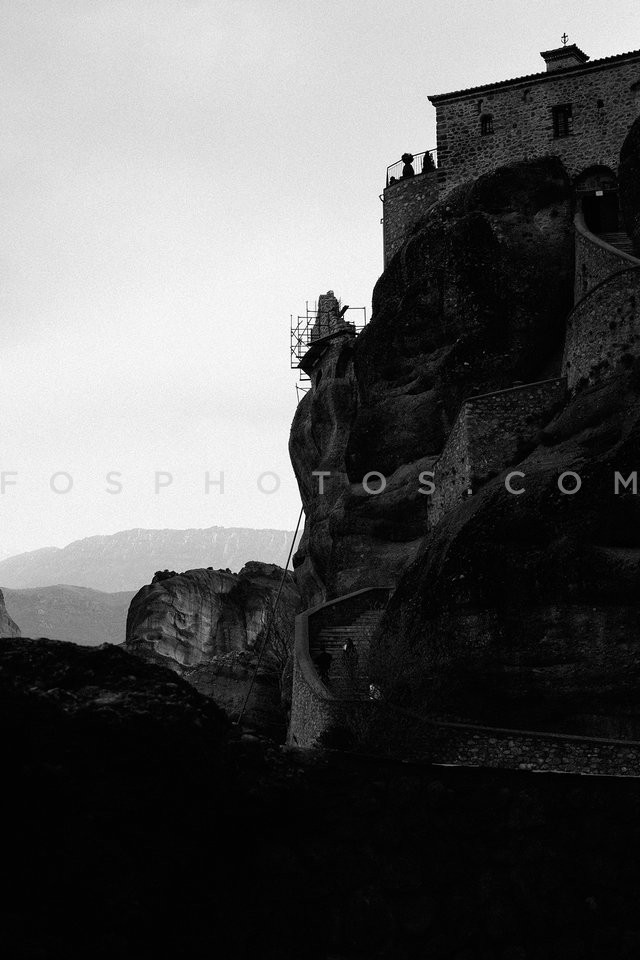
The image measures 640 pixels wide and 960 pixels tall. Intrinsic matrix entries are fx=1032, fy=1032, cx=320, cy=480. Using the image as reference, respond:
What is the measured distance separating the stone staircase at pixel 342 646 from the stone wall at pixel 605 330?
805 cm

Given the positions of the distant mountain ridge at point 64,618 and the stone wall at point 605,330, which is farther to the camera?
the distant mountain ridge at point 64,618

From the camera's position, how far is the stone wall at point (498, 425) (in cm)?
2505

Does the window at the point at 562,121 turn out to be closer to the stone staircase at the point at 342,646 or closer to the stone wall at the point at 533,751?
the stone staircase at the point at 342,646

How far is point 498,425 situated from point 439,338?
583cm

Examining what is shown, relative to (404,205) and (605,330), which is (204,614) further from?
(605,330)

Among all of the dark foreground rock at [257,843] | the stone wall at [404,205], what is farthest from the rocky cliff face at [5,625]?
the dark foreground rock at [257,843]

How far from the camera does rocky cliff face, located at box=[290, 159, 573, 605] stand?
96.1 feet

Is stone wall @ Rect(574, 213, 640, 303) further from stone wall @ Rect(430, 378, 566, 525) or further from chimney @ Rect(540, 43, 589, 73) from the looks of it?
chimney @ Rect(540, 43, 589, 73)

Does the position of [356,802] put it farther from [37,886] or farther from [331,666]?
[331,666]

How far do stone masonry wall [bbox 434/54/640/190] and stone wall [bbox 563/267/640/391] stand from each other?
35.3 feet

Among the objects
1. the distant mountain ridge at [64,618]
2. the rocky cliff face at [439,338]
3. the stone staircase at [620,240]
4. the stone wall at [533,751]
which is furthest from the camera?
the distant mountain ridge at [64,618]

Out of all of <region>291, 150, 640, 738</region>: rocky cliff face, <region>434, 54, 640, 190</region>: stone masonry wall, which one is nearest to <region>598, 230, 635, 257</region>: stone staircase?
<region>291, 150, 640, 738</region>: rocky cliff face

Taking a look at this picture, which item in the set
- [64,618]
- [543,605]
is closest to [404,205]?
[543,605]

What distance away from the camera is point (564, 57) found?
38.8 meters
